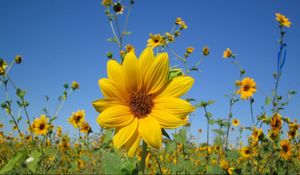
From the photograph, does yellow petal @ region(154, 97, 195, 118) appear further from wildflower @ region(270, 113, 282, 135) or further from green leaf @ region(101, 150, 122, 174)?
wildflower @ region(270, 113, 282, 135)

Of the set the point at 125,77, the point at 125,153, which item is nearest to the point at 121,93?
the point at 125,77

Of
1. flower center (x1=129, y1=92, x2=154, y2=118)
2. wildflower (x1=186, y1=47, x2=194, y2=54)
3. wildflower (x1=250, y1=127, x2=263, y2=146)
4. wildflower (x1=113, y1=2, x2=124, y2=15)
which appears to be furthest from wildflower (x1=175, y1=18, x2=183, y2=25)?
flower center (x1=129, y1=92, x2=154, y2=118)

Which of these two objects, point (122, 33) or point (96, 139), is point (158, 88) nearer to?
point (122, 33)

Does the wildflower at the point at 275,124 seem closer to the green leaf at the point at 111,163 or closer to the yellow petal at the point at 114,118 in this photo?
the yellow petal at the point at 114,118

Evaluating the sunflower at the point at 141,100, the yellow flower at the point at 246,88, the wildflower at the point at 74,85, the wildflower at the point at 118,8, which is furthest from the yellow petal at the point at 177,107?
the yellow flower at the point at 246,88

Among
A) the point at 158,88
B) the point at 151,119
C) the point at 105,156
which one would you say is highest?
the point at 158,88

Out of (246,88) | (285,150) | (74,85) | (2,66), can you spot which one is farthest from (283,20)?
(2,66)

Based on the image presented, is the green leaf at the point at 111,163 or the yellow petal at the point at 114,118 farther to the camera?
the yellow petal at the point at 114,118
